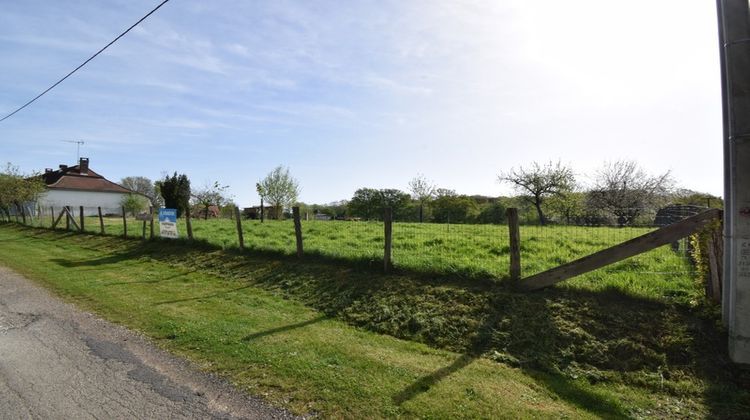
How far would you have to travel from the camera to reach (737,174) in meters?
4.52

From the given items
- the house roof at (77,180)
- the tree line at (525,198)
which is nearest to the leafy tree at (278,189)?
the tree line at (525,198)

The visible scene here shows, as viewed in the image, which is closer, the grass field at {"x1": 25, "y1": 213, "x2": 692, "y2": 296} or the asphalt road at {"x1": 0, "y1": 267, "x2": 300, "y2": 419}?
the asphalt road at {"x1": 0, "y1": 267, "x2": 300, "y2": 419}

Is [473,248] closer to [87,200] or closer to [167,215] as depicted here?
[167,215]

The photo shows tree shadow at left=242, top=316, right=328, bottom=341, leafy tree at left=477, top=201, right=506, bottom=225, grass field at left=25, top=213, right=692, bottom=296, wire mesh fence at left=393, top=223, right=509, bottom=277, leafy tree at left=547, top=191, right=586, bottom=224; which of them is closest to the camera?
tree shadow at left=242, top=316, right=328, bottom=341

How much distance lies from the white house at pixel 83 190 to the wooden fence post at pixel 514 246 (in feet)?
215

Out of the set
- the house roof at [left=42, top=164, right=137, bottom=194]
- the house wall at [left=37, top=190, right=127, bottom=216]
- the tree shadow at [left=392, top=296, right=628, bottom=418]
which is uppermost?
the house roof at [left=42, top=164, right=137, bottom=194]

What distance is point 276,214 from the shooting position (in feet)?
146

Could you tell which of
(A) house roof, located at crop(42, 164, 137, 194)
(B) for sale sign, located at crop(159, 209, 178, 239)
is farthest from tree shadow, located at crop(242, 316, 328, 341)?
(A) house roof, located at crop(42, 164, 137, 194)

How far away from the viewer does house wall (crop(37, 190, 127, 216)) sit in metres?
55.9

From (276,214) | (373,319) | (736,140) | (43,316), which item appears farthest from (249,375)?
(276,214)

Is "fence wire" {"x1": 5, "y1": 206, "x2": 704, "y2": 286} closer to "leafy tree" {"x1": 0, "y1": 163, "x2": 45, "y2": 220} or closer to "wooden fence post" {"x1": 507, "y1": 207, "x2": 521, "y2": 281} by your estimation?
"wooden fence post" {"x1": 507, "y1": 207, "x2": 521, "y2": 281}

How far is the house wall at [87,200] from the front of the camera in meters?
55.9

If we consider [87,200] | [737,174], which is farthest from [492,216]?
[87,200]

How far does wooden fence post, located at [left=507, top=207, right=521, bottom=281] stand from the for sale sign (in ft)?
41.6
